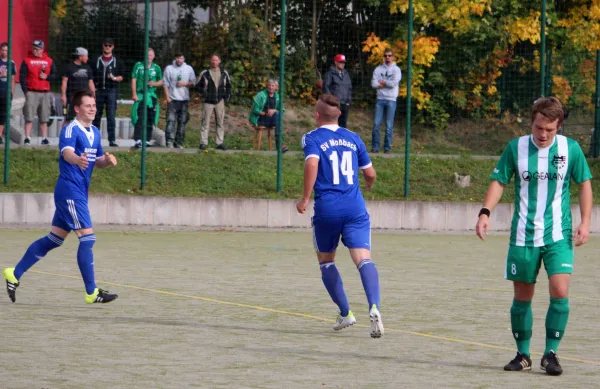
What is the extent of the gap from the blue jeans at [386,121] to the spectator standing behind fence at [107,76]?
4491 mm

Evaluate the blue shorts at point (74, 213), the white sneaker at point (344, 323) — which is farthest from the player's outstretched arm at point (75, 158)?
the white sneaker at point (344, 323)

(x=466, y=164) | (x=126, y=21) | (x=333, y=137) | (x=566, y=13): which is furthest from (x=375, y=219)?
(x=333, y=137)

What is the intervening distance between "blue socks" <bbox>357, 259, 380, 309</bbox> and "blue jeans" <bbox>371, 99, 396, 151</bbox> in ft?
41.2

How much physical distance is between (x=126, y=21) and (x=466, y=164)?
21.4 feet

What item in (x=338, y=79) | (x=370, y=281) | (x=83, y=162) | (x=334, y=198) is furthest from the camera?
(x=338, y=79)

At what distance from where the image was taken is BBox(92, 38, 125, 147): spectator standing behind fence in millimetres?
20359

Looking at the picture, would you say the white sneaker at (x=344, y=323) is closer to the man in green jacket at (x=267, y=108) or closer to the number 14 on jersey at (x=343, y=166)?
the number 14 on jersey at (x=343, y=166)

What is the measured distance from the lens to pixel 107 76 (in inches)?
808

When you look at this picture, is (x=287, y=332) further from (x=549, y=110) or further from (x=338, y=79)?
(x=338, y=79)

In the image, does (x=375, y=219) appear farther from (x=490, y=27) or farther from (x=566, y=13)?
(x=566, y=13)

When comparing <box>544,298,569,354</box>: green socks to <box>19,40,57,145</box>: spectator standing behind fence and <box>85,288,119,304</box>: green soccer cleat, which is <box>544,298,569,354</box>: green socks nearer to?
<box>85,288,119,304</box>: green soccer cleat

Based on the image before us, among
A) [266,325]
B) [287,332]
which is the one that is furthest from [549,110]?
[266,325]

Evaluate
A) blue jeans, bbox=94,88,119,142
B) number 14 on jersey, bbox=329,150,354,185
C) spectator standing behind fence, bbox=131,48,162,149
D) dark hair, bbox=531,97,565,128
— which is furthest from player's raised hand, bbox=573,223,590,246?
blue jeans, bbox=94,88,119,142

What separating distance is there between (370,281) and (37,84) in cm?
1338
